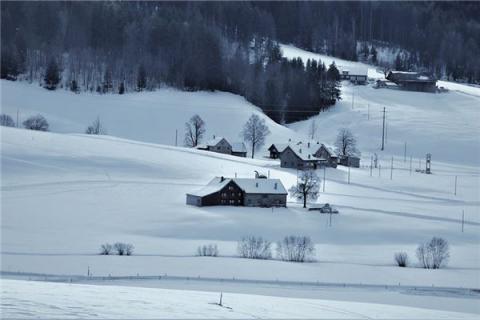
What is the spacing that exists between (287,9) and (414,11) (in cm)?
2232

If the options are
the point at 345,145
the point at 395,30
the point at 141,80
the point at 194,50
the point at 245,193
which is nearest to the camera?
the point at 245,193

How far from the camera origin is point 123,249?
25672 mm

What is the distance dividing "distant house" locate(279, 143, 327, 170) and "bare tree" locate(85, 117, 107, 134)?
1688 cm

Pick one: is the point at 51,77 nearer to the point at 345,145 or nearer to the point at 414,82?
the point at 345,145

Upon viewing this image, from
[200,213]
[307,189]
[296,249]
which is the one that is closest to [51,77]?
[307,189]

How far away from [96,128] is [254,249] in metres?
34.5

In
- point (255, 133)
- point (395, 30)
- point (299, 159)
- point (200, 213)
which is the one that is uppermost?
point (395, 30)

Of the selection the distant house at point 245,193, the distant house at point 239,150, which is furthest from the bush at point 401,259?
the distant house at point 239,150

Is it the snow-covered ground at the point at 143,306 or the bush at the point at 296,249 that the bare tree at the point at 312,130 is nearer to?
the bush at the point at 296,249

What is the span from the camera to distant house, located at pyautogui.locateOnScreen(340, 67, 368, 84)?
81062 millimetres

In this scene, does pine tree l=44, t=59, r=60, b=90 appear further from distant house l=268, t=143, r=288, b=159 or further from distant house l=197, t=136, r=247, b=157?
distant house l=268, t=143, r=288, b=159

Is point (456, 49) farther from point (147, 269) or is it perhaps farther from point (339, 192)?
point (147, 269)

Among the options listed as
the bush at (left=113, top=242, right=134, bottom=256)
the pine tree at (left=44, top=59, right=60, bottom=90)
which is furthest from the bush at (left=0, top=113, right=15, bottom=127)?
the bush at (left=113, top=242, right=134, bottom=256)

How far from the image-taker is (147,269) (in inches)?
917
